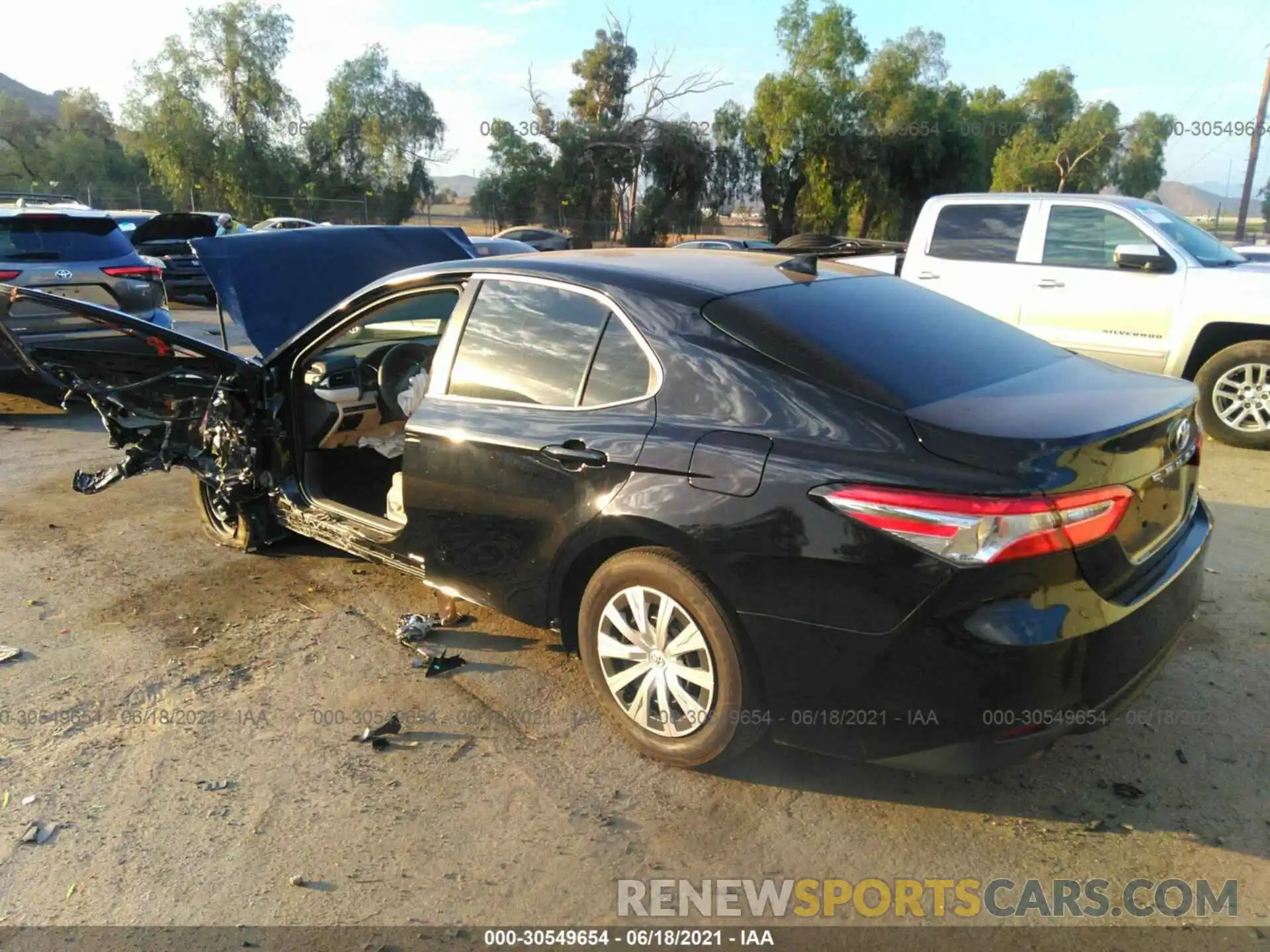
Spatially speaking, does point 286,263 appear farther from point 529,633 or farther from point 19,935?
point 19,935

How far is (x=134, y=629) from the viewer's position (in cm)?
418

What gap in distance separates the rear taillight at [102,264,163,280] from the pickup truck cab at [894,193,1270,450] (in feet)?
25.1

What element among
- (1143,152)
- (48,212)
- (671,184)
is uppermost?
(1143,152)

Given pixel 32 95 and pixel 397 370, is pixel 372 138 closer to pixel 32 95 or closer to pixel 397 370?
pixel 397 370

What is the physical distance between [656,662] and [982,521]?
46.8 inches

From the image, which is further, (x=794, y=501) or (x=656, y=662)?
(x=656, y=662)

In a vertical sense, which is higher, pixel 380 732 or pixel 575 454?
pixel 575 454

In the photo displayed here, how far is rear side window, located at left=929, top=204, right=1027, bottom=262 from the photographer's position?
8.00m

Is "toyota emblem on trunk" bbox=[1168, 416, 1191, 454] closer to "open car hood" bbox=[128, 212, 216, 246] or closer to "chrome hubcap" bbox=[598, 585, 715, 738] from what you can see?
"chrome hubcap" bbox=[598, 585, 715, 738]

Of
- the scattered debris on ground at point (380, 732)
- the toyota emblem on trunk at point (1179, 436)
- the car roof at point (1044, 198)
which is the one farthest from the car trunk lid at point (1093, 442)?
the car roof at point (1044, 198)

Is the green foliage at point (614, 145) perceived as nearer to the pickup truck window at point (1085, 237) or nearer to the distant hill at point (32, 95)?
the pickup truck window at point (1085, 237)

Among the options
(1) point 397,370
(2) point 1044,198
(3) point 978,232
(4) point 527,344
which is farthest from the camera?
(3) point 978,232

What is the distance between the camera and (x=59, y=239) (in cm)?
867

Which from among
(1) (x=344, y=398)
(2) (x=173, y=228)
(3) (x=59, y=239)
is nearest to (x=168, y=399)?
(1) (x=344, y=398)
